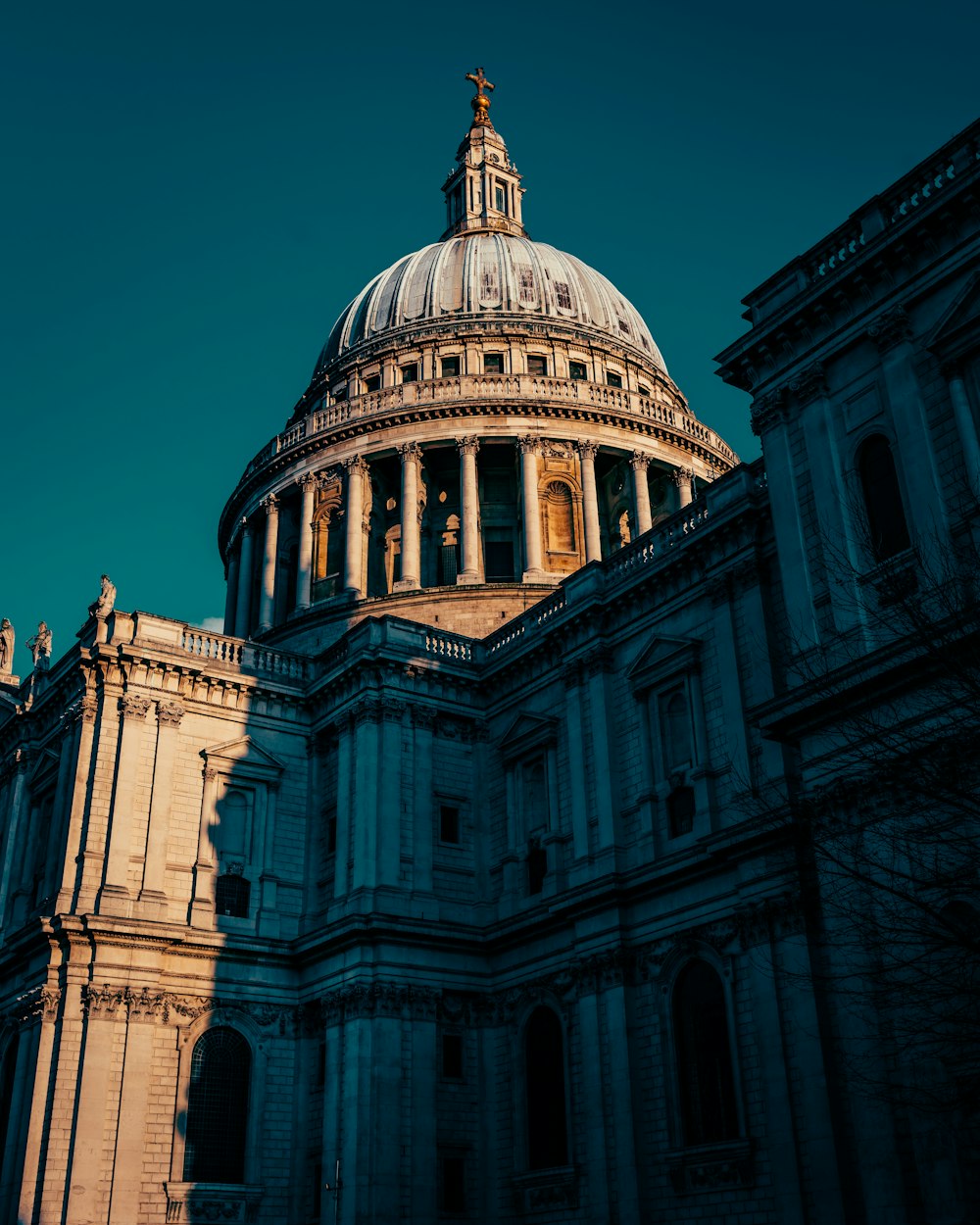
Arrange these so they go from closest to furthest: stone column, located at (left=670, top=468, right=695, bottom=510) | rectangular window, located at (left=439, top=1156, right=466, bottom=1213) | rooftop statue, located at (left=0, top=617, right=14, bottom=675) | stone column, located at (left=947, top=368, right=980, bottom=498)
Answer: stone column, located at (left=947, top=368, right=980, bottom=498), rectangular window, located at (left=439, top=1156, right=466, bottom=1213), rooftop statue, located at (left=0, top=617, right=14, bottom=675), stone column, located at (left=670, top=468, right=695, bottom=510)

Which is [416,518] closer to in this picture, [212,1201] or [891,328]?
[212,1201]

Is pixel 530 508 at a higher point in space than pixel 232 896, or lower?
higher

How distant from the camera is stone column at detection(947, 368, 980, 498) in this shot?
22.7m

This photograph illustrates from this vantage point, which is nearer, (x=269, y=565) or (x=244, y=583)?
(x=269, y=565)

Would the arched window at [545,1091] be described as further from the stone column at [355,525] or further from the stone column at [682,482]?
the stone column at [682,482]

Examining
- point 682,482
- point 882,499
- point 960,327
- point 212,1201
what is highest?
point 682,482

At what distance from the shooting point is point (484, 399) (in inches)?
2190

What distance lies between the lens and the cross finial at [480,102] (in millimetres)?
77500

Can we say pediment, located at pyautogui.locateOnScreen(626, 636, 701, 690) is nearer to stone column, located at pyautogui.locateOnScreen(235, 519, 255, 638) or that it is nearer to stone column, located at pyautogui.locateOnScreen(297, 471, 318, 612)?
stone column, located at pyautogui.locateOnScreen(297, 471, 318, 612)

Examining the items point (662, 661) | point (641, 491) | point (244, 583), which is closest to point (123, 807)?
point (662, 661)

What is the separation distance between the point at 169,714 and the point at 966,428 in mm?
23608

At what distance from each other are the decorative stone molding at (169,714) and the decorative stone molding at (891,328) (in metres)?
22.1

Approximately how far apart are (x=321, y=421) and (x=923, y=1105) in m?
45.1

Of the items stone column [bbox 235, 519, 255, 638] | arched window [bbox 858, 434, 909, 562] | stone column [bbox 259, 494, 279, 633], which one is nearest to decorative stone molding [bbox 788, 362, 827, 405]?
arched window [bbox 858, 434, 909, 562]
